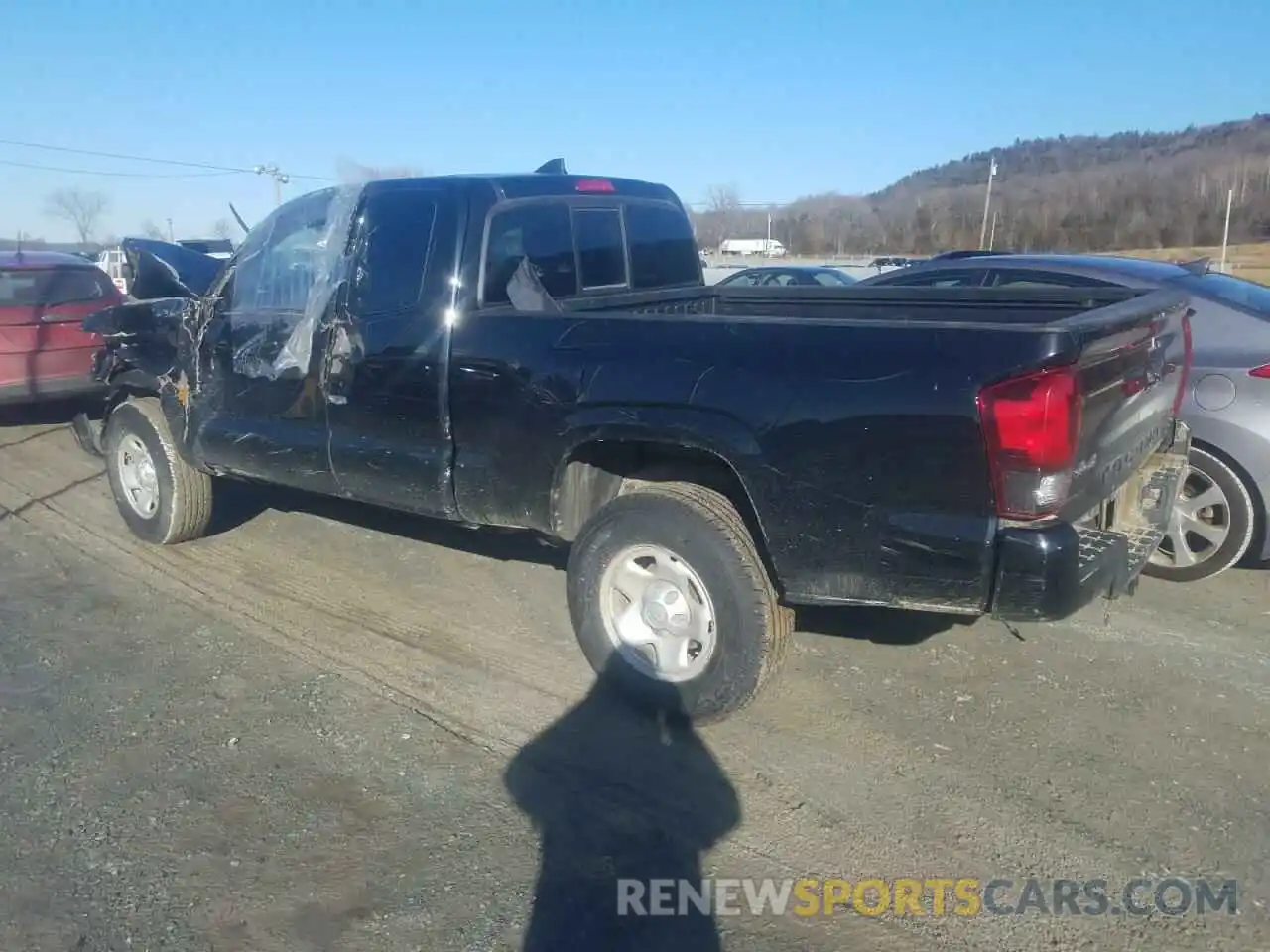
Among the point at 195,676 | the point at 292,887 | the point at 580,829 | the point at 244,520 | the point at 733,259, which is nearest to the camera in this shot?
the point at 292,887

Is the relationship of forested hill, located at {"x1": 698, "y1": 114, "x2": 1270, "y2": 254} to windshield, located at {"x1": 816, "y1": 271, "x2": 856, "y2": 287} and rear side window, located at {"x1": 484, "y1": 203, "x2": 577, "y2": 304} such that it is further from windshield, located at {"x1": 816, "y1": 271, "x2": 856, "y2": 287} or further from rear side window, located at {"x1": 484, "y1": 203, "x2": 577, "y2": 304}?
rear side window, located at {"x1": 484, "y1": 203, "x2": 577, "y2": 304}

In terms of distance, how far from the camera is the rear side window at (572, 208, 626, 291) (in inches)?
191

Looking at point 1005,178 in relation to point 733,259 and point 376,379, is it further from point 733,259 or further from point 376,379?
point 376,379

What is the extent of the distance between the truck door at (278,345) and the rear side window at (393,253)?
0.17 metres

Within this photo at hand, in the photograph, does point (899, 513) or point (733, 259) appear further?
point (733, 259)

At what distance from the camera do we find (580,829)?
10.6ft

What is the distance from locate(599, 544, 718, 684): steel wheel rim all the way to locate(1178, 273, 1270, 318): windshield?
3393mm

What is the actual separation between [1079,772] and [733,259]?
34.2 m

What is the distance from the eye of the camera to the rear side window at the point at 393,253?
4445 millimetres

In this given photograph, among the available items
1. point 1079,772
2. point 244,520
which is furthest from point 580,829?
point 244,520

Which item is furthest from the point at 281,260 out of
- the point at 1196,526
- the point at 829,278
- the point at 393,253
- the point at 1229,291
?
the point at 829,278

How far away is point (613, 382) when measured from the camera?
3740mm

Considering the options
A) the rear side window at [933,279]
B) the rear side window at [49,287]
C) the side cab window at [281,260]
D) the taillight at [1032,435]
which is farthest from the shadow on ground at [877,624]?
the rear side window at [49,287]

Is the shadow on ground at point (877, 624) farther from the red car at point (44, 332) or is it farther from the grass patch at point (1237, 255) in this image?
the grass patch at point (1237, 255)
